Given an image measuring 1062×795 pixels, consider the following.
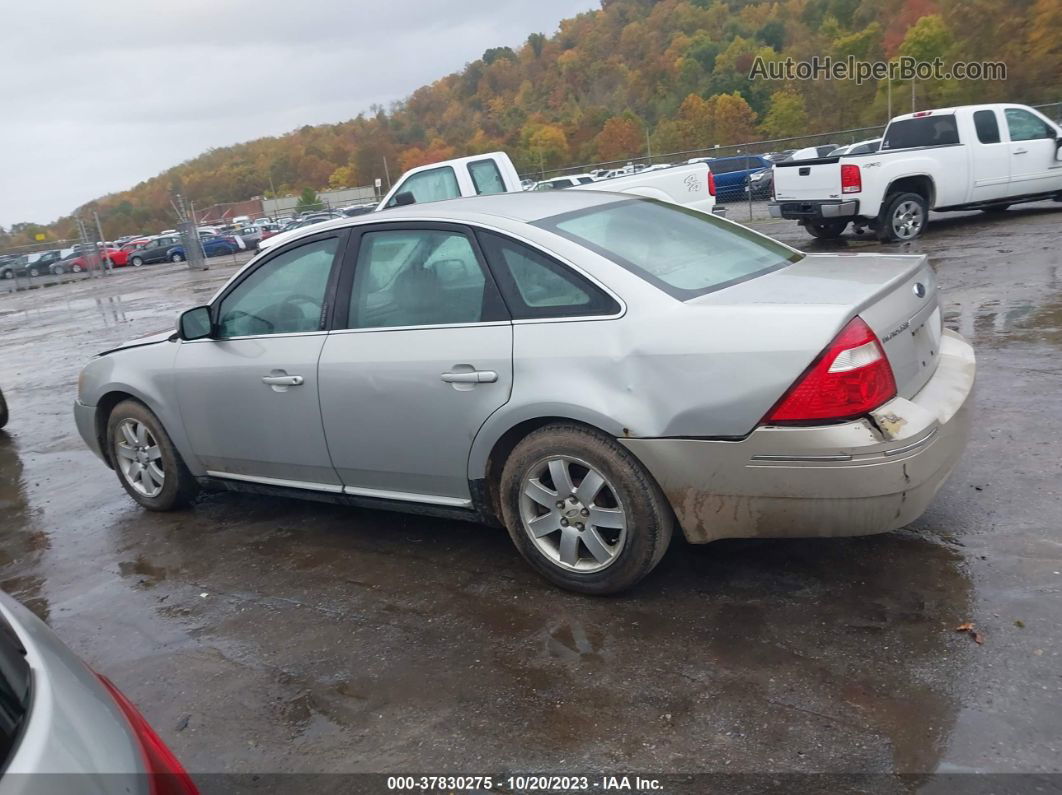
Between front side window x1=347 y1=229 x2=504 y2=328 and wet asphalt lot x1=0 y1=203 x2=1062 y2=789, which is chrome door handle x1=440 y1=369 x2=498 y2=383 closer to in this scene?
front side window x1=347 y1=229 x2=504 y2=328

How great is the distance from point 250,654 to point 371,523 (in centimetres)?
131

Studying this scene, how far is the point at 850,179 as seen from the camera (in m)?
13.0

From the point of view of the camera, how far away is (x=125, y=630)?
407 centimetres

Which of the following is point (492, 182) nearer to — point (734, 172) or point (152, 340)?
point (152, 340)

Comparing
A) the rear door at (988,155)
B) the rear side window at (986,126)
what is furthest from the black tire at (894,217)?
the rear side window at (986,126)

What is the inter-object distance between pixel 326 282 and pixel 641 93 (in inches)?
4464

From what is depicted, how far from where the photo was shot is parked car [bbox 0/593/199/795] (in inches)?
53.7

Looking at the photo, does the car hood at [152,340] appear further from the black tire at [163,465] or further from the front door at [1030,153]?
the front door at [1030,153]

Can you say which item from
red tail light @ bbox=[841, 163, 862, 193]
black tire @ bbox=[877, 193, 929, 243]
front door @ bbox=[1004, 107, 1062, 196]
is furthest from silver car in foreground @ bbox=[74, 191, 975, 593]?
front door @ bbox=[1004, 107, 1062, 196]

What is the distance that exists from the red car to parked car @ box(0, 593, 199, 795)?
40589 millimetres

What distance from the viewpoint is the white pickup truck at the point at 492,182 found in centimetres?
1214

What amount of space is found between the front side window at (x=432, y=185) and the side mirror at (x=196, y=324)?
846cm

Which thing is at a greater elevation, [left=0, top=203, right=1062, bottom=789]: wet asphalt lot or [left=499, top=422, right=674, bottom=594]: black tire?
[left=499, top=422, right=674, bottom=594]: black tire

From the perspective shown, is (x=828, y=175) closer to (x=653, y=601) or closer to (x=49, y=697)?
(x=653, y=601)
